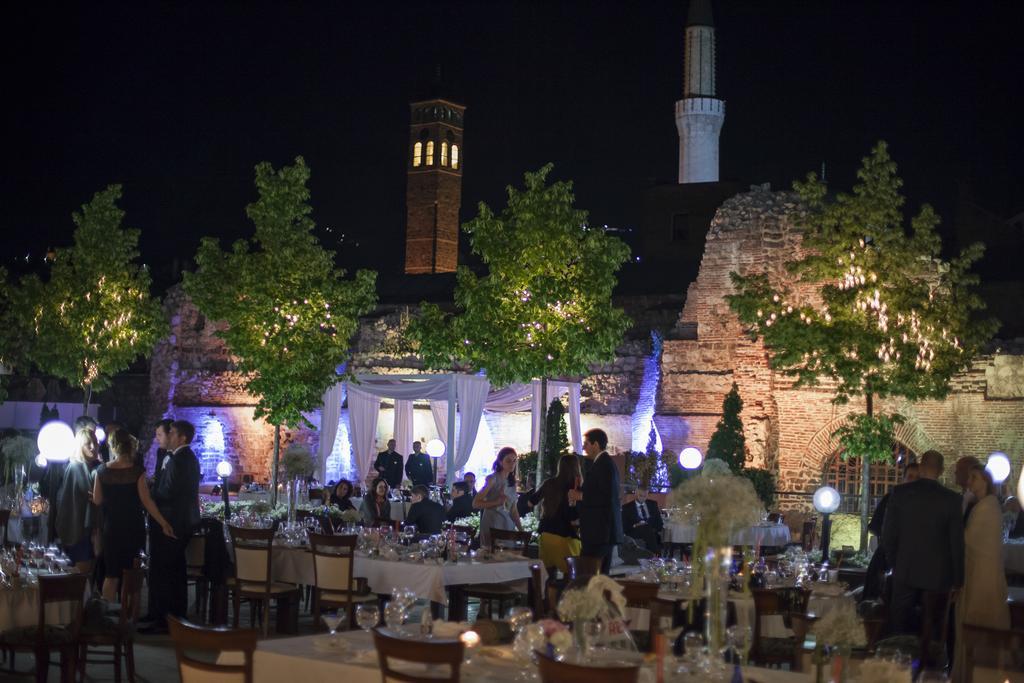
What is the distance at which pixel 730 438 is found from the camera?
71.7 ft

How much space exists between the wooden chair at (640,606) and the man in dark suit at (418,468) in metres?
13.5

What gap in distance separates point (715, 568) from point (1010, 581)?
1043 centimetres

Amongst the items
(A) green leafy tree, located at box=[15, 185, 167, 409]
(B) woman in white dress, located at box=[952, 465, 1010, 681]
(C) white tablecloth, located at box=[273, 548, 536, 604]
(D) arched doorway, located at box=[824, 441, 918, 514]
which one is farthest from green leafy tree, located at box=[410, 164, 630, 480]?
(B) woman in white dress, located at box=[952, 465, 1010, 681]

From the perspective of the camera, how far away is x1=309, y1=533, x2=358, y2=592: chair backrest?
10.6 m

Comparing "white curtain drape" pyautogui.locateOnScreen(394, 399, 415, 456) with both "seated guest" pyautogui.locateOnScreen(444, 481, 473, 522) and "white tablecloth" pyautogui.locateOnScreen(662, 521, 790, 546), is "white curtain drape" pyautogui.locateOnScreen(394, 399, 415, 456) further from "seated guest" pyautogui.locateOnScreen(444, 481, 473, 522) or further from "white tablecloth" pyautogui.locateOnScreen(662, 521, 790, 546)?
"white tablecloth" pyautogui.locateOnScreen(662, 521, 790, 546)

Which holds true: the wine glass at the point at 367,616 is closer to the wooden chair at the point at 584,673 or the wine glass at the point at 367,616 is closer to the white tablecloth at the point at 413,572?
the wooden chair at the point at 584,673

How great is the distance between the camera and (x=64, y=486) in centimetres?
1177

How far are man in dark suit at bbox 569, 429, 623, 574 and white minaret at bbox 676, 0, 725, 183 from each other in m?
34.4

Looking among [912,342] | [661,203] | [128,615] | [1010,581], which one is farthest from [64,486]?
[661,203]

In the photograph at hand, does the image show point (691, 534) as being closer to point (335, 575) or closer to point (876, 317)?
point (876, 317)

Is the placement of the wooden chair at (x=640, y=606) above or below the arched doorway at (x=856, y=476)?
below

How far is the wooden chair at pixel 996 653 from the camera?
646 centimetres

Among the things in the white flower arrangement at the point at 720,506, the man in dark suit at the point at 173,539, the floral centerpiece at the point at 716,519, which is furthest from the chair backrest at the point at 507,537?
the white flower arrangement at the point at 720,506

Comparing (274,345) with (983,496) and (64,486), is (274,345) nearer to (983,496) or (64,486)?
(64,486)
